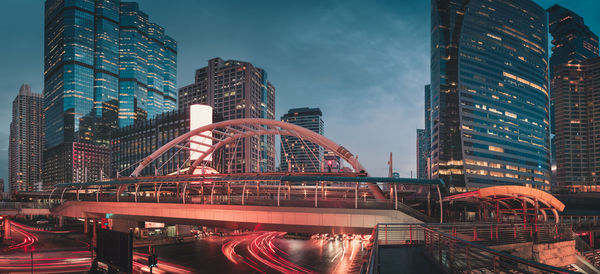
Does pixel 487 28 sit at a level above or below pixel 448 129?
above

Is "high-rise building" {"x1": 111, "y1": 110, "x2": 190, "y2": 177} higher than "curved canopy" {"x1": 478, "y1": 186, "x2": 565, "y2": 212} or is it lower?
higher

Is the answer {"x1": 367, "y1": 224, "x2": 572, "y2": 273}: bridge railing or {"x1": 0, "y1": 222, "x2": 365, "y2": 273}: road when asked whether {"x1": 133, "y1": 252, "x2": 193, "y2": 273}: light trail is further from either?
{"x1": 367, "y1": 224, "x2": 572, "y2": 273}: bridge railing

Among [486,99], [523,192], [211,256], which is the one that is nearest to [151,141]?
[211,256]

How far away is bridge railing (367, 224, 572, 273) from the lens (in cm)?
999

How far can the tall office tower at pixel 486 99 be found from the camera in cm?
13412

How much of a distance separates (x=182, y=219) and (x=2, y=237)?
32535 millimetres

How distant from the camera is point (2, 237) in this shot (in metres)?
52.4

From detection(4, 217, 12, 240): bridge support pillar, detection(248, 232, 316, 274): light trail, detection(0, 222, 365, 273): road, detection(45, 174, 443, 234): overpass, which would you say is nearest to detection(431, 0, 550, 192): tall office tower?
detection(0, 222, 365, 273): road

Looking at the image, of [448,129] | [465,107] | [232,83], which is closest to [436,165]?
[448,129]

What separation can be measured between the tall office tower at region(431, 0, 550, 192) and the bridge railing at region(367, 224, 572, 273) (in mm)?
113809

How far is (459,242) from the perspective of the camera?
11.2 metres

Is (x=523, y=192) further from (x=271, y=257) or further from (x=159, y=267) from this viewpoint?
(x=159, y=267)

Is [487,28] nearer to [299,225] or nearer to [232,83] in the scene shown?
[232,83]

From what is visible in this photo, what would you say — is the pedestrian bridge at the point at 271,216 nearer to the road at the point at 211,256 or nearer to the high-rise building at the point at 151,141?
the road at the point at 211,256
